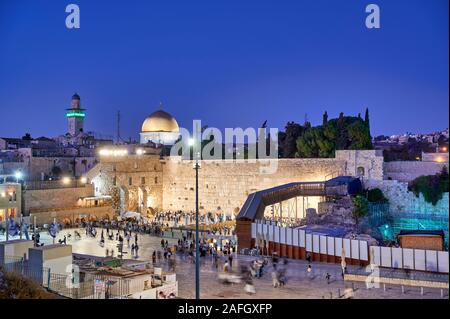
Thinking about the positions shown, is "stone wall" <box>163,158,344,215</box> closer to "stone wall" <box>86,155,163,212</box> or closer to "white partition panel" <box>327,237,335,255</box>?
"stone wall" <box>86,155,163,212</box>

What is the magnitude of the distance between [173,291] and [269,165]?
1910cm

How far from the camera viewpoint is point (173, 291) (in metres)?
11.9

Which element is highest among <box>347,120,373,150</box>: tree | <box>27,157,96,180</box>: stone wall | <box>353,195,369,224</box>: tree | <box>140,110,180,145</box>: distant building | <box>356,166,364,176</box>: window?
<box>140,110,180,145</box>: distant building

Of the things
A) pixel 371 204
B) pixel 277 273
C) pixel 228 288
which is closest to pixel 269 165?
pixel 371 204

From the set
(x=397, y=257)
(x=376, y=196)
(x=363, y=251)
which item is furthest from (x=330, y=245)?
(x=376, y=196)

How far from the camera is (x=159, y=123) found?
43.6 meters

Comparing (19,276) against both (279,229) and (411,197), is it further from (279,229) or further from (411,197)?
(411,197)

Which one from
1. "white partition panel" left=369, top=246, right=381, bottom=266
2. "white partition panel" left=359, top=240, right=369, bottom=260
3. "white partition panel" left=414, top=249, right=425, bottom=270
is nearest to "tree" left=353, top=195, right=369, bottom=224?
"white partition panel" left=359, top=240, right=369, bottom=260

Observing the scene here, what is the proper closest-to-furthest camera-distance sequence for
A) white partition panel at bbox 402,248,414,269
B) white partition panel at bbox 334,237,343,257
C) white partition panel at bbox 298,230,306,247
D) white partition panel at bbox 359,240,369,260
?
white partition panel at bbox 402,248,414,269 → white partition panel at bbox 359,240,369,260 → white partition panel at bbox 334,237,343,257 → white partition panel at bbox 298,230,306,247

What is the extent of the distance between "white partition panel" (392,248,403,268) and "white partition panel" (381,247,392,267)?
0.12 m

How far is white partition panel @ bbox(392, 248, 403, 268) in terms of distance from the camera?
13.8 m

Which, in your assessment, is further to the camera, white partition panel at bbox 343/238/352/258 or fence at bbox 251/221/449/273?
white partition panel at bbox 343/238/352/258

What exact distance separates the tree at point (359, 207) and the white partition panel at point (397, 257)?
24.2 feet

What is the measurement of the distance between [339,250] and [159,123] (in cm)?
3015
